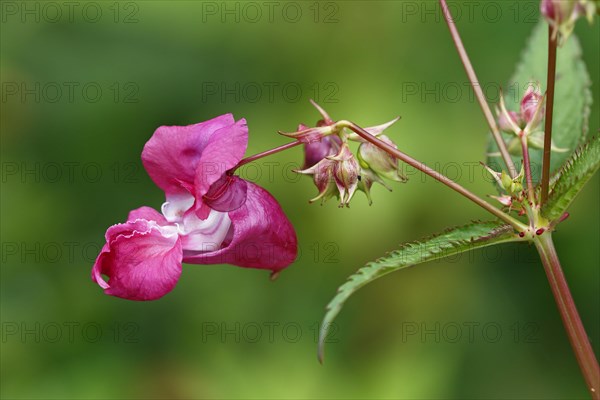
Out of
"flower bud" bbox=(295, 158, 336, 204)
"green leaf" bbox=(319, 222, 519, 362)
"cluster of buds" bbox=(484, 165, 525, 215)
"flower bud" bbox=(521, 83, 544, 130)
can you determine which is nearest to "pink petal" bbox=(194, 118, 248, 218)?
"flower bud" bbox=(295, 158, 336, 204)

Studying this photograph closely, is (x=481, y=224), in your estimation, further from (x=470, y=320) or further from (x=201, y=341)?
(x=201, y=341)

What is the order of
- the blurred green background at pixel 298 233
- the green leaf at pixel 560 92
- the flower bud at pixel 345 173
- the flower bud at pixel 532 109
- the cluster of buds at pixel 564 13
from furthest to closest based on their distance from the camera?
1. the blurred green background at pixel 298 233
2. the green leaf at pixel 560 92
3. the flower bud at pixel 532 109
4. the flower bud at pixel 345 173
5. the cluster of buds at pixel 564 13

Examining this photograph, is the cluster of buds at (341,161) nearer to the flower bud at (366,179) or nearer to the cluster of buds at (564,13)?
the flower bud at (366,179)

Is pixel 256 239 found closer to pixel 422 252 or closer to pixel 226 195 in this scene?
pixel 226 195

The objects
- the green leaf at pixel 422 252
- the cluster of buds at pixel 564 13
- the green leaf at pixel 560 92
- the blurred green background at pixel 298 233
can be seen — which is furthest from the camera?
the blurred green background at pixel 298 233

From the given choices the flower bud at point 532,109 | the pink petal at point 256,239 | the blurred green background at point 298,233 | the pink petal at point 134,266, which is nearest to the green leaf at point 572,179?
the flower bud at point 532,109

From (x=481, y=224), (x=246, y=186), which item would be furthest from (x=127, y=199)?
(x=481, y=224)

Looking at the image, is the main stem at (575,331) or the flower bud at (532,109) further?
the flower bud at (532,109)

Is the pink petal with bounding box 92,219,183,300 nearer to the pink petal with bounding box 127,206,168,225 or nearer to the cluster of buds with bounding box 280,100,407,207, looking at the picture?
the pink petal with bounding box 127,206,168,225
